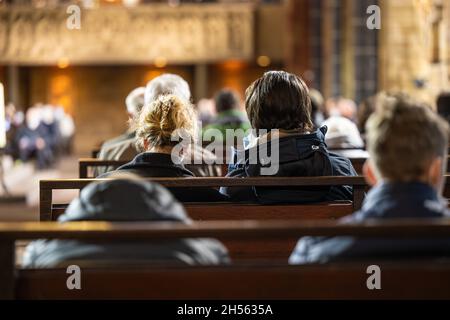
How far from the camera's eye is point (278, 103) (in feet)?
13.5

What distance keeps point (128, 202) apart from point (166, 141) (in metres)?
1.42

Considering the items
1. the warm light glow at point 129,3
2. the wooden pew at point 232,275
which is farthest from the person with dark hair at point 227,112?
the warm light glow at point 129,3

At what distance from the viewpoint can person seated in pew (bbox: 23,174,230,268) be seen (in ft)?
8.43

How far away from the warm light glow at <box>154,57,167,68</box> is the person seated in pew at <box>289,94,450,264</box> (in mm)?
19863

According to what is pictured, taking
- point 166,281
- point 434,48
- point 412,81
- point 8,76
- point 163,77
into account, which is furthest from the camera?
point 8,76

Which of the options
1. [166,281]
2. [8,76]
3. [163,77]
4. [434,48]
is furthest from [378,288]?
[8,76]

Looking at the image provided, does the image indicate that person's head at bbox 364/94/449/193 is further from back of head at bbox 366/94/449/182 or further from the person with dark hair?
the person with dark hair

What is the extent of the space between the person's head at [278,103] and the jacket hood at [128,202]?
157cm

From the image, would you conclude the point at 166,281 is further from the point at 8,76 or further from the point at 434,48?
the point at 8,76

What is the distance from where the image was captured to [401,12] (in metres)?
16.6

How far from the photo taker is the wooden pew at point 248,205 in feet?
12.7

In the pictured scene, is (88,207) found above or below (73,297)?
above

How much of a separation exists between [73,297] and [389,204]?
0.91 m

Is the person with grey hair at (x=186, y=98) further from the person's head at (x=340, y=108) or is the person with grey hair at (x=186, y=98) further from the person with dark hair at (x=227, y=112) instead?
the person's head at (x=340, y=108)
